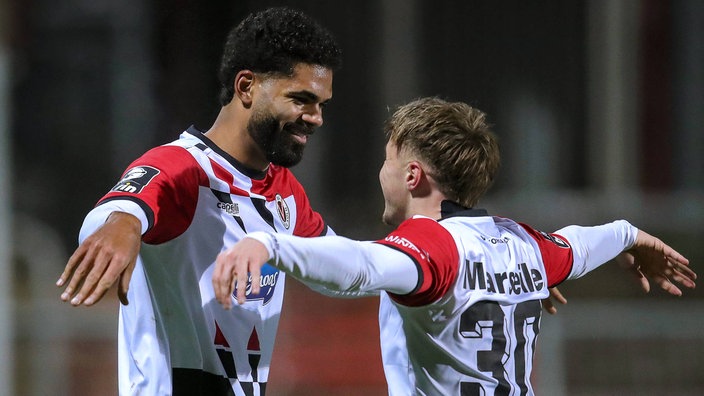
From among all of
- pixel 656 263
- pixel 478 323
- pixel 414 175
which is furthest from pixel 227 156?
pixel 656 263

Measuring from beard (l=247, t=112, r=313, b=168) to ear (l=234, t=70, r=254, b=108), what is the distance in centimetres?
9

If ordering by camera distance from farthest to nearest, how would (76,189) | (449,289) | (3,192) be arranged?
(76,189), (3,192), (449,289)

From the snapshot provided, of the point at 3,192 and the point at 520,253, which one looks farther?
the point at 3,192

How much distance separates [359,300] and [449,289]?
4.89 metres

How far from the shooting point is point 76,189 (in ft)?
42.5

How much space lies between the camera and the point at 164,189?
337 centimetres

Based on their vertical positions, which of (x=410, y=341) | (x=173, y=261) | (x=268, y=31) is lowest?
(x=410, y=341)

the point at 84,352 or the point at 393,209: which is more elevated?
the point at 393,209

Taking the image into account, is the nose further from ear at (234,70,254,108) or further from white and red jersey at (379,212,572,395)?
white and red jersey at (379,212,572,395)

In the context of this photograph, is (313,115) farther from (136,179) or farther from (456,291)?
(456,291)

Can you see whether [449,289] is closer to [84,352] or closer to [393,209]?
[393,209]

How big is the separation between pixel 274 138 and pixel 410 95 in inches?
366

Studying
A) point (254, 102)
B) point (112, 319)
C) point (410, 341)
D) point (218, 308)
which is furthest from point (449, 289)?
point (112, 319)

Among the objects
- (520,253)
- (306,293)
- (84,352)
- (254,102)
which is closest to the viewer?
(520,253)
